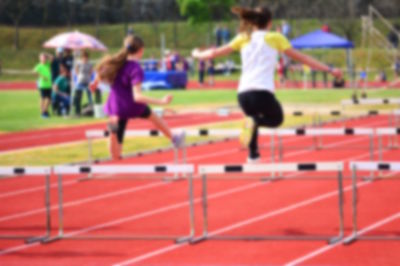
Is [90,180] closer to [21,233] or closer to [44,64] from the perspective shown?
[21,233]

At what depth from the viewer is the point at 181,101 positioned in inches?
1246

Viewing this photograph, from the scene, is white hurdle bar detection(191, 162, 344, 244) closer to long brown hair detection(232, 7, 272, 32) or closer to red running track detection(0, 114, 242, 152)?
long brown hair detection(232, 7, 272, 32)

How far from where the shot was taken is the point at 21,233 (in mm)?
9078

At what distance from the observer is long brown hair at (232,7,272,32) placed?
30.9 ft

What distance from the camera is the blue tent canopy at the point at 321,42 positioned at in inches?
1320

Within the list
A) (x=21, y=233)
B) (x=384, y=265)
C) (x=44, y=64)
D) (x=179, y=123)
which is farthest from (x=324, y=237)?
(x=44, y=64)

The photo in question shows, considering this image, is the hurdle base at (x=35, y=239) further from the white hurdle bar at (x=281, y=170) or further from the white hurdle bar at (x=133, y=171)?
the white hurdle bar at (x=281, y=170)

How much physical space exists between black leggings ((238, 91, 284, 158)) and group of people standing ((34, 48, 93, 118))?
15.4 m

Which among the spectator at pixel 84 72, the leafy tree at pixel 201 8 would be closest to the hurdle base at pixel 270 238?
the spectator at pixel 84 72

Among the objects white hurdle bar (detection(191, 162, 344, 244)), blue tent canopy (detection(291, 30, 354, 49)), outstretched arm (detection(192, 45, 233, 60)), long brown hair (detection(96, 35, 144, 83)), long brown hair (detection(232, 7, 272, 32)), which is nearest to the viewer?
white hurdle bar (detection(191, 162, 344, 244))

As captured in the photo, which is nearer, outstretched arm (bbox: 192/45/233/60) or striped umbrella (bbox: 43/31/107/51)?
outstretched arm (bbox: 192/45/233/60)

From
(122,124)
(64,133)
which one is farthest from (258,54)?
(64,133)

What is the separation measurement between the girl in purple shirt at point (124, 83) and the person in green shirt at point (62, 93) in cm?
1423

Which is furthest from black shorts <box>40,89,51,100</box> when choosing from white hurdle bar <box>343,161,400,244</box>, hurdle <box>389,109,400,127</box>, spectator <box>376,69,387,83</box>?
spectator <box>376,69,387,83</box>
